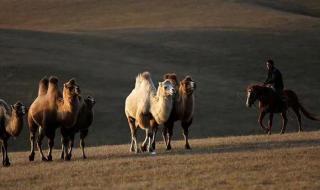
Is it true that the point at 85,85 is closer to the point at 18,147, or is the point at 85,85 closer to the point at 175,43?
the point at 18,147

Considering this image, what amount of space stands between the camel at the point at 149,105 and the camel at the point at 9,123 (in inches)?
139

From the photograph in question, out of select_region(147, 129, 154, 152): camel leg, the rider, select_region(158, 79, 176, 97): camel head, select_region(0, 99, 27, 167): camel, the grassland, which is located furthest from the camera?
the grassland

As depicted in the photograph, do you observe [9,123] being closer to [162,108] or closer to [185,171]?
Result: [162,108]

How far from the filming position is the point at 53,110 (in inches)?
852

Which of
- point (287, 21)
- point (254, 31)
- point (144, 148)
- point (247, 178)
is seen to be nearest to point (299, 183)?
point (247, 178)

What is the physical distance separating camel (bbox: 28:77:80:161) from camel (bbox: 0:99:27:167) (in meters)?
0.84

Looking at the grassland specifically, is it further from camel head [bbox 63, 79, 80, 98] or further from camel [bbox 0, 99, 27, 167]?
camel head [bbox 63, 79, 80, 98]

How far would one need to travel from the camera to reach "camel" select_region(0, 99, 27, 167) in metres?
20.9

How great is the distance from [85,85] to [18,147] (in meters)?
10.4

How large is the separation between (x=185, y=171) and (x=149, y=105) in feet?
16.6

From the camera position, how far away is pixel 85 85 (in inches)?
1838

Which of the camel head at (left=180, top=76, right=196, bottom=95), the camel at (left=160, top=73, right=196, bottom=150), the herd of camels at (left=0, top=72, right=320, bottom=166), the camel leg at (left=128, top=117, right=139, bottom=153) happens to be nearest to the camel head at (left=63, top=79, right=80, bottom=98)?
the herd of camels at (left=0, top=72, right=320, bottom=166)

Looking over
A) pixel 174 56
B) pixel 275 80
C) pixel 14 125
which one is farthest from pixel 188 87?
pixel 174 56

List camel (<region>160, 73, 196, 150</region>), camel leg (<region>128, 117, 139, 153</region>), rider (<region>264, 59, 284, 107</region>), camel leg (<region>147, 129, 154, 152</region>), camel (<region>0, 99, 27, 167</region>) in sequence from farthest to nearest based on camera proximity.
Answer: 1. rider (<region>264, 59, 284, 107</region>)
2. camel leg (<region>128, 117, 139, 153</region>)
3. camel (<region>160, 73, 196, 150</region>)
4. camel leg (<region>147, 129, 154, 152</region>)
5. camel (<region>0, 99, 27, 167</region>)
